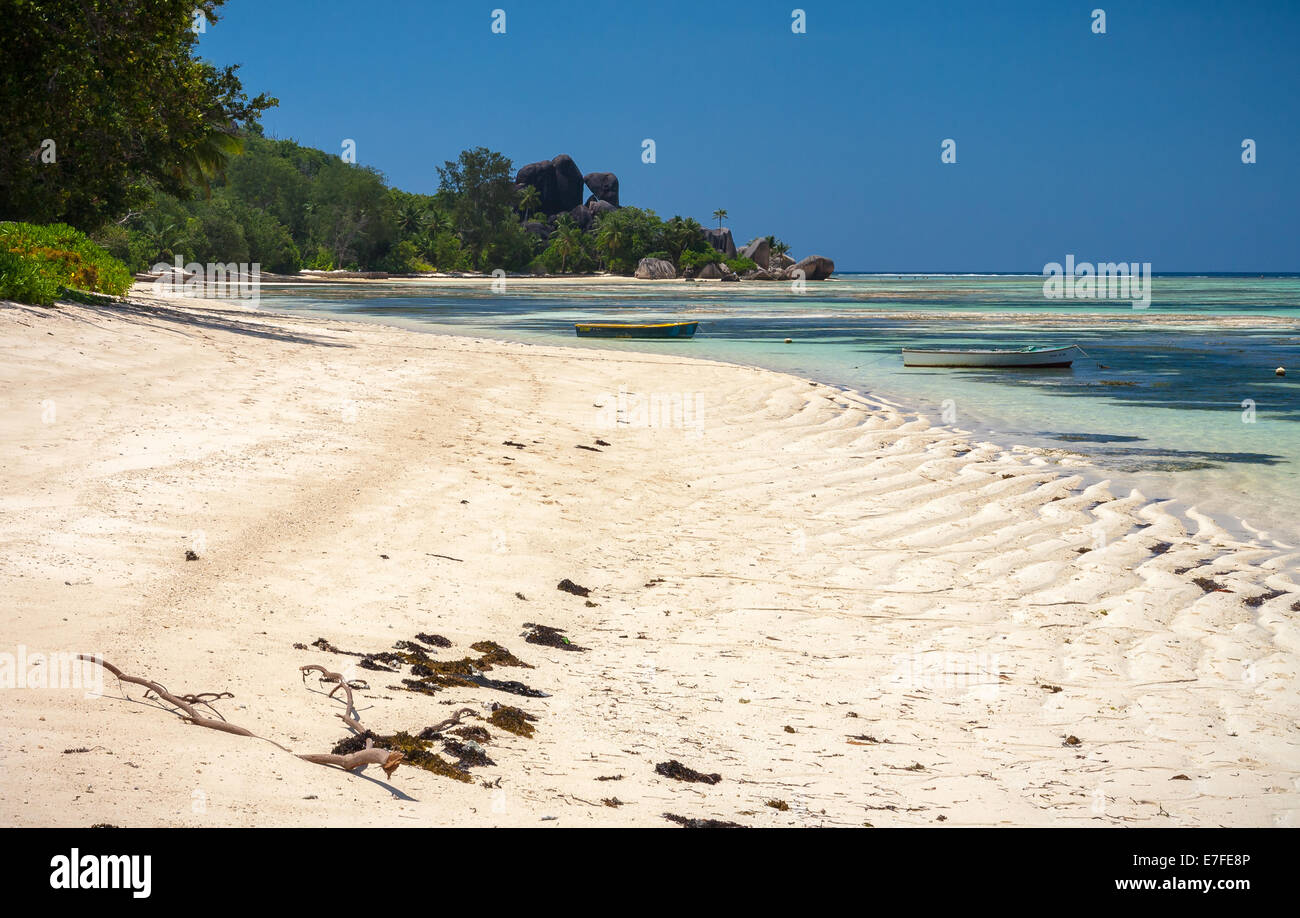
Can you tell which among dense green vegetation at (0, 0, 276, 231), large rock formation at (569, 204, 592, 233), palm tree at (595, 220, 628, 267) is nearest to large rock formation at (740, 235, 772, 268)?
palm tree at (595, 220, 628, 267)

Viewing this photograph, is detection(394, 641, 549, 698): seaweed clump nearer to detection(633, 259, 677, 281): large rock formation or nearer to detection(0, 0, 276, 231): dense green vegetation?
detection(0, 0, 276, 231): dense green vegetation

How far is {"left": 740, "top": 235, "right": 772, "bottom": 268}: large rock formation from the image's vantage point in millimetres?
157750

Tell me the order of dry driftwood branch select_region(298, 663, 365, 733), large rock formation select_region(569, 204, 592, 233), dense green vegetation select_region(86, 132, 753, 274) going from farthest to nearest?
large rock formation select_region(569, 204, 592, 233), dense green vegetation select_region(86, 132, 753, 274), dry driftwood branch select_region(298, 663, 365, 733)

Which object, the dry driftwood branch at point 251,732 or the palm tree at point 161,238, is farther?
the palm tree at point 161,238

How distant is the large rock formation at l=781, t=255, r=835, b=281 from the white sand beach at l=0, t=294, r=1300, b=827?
137m

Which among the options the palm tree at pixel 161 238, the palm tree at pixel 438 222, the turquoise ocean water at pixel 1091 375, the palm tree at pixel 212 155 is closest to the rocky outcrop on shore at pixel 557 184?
the palm tree at pixel 438 222

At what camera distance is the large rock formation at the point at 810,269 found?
484 ft

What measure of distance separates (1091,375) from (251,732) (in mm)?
26141

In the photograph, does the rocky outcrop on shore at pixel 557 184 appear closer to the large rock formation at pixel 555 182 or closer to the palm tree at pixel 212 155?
the large rock formation at pixel 555 182

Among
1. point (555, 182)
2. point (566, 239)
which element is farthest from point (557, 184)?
point (566, 239)

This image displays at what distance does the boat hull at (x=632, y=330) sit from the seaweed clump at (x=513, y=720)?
2912 cm

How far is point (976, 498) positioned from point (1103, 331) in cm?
3631
